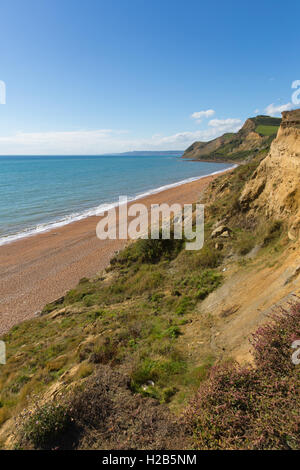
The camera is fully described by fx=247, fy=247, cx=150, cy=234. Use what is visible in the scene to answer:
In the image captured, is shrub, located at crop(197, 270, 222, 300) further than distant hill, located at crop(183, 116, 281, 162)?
No

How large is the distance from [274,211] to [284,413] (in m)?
9.28

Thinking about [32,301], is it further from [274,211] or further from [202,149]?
[202,149]

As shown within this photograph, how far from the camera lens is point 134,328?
828 centimetres

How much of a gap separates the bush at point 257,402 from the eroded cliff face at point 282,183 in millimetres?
5397

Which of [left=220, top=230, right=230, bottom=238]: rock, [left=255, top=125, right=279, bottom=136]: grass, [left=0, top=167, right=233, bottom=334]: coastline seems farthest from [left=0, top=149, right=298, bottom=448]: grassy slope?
[left=255, top=125, right=279, bottom=136]: grass

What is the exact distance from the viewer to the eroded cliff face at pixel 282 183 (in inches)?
390

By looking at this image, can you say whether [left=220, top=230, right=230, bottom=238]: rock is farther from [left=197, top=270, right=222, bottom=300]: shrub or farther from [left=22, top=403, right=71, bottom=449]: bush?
[left=22, top=403, right=71, bottom=449]: bush

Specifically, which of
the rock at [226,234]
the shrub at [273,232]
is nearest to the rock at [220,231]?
the rock at [226,234]

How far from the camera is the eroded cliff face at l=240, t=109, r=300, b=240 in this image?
9914 millimetres

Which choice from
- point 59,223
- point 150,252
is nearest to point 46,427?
point 150,252

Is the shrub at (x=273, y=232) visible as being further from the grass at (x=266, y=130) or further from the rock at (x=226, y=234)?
the grass at (x=266, y=130)

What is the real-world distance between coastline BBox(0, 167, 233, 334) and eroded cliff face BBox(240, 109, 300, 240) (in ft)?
36.6

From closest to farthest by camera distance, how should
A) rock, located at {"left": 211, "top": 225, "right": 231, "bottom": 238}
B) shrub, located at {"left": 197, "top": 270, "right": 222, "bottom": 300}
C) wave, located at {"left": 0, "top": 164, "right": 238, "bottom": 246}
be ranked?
shrub, located at {"left": 197, "top": 270, "right": 222, "bottom": 300}, rock, located at {"left": 211, "top": 225, "right": 231, "bottom": 238}, wave, located at {"left": 0, "top": 164, "right": 238, "bottom": 246}

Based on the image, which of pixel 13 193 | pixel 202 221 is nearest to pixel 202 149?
pixel 13 193
